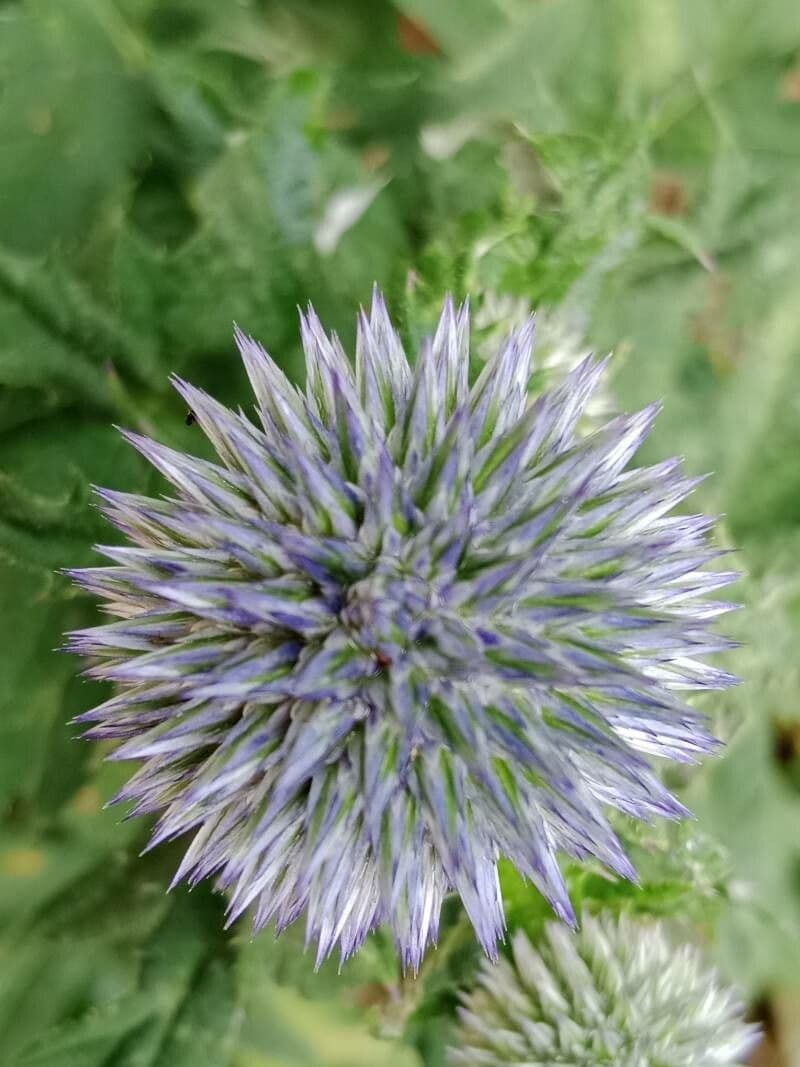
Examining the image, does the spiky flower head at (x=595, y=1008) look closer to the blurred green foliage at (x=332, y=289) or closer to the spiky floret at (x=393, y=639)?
the blurred green foliage at (x=332, y=289)

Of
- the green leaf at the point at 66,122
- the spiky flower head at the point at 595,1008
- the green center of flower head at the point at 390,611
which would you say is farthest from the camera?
the green leaf at the point at 66,122

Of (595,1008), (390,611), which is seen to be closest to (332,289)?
(390,611)

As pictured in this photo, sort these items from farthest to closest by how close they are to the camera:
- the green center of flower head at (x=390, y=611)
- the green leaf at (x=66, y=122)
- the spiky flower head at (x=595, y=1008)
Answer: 1. the green leaf at (x=66, y=122)
2. the spiky flower head at (x=595, y=1008)
3. the green center of flower head at (x=390, y=611)

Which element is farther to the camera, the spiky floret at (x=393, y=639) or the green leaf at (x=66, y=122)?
the green leaf at (x=66, y=122)

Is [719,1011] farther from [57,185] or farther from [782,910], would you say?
[57,185]

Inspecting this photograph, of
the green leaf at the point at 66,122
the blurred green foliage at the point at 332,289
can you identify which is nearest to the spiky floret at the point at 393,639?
the blurred green foliage at the point at 332,289

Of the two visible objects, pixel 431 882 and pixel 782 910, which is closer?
pixel 431 882

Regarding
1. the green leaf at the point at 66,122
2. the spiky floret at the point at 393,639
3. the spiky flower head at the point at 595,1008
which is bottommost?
the spiky flower head at the point at 595,1008

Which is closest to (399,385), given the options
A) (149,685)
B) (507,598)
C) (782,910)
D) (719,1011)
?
(507,598)
